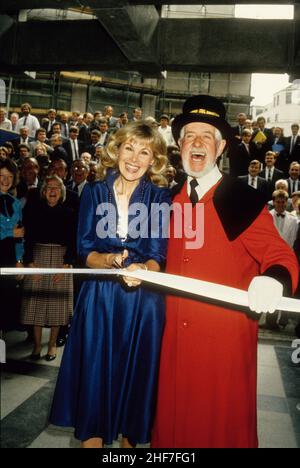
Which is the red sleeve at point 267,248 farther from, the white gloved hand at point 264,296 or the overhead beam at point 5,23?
the overhead beam at point 5,23

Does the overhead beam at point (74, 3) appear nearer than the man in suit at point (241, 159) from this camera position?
Yes

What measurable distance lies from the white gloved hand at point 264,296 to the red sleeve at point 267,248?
4.8 inches

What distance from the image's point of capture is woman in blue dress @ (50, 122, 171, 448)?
1952 millimetres

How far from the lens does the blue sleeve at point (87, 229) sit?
2061 millimetres

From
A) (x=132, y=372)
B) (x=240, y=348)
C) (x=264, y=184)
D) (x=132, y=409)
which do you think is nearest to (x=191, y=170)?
(x=240, y=348)

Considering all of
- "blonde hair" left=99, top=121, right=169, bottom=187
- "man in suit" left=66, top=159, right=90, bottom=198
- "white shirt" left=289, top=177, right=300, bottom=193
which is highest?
"white shirt" left=289, top=177, right=300, bottom=193

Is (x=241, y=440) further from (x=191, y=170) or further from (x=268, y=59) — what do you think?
(x=268, y=59)

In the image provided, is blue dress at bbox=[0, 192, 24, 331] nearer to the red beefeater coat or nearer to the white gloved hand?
the red beefeater coat

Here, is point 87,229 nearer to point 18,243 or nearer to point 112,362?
point 112,362

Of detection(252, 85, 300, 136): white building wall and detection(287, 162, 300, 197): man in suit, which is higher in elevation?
detection(252, 85, 300, 136): white building wall

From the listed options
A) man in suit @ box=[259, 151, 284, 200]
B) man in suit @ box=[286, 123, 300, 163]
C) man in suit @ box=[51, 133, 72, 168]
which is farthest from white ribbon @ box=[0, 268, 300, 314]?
man in suit @ box=[286, 123, 300, 163]

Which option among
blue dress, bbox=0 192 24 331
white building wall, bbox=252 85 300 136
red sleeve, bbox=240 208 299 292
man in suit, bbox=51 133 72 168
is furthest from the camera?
white building wall, bbox=252 85 300 136

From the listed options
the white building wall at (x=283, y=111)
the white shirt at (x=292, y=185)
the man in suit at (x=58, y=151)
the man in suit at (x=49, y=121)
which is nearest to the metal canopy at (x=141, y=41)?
the man in suit at (x=58, y=151)
